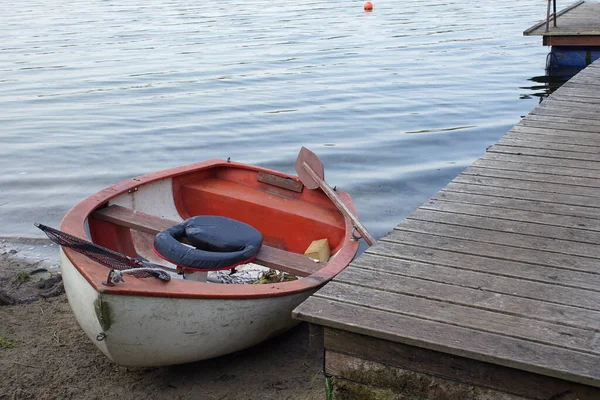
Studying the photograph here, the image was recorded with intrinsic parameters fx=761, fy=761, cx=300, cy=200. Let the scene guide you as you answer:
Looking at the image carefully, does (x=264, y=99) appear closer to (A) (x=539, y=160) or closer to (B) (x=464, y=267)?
(A) (x=539, y=160)

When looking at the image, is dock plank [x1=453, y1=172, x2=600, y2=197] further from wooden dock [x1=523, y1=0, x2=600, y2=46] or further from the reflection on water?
the reflection on water

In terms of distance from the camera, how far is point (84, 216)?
14.1 feet

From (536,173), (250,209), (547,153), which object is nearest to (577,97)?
(547,153)

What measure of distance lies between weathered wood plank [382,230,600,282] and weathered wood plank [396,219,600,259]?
0.04 metres

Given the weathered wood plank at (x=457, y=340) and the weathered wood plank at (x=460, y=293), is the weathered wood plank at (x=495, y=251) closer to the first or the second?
the weathered wood plank at (x=460, y=293)

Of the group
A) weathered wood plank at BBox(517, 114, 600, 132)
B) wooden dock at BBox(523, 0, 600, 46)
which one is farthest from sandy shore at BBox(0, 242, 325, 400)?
wooden dock at BBox(523, 0, 600, 46)

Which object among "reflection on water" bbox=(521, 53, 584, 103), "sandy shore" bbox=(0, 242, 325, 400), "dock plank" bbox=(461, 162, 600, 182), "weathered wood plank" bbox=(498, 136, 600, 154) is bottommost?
"reflection on water" bbox=(521, 53, 584, 103)

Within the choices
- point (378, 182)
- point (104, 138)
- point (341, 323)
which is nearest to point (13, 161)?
point (104, 138)

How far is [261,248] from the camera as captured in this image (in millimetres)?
4219

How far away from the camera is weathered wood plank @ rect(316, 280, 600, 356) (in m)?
2.54

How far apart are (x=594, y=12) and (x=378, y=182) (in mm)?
7597

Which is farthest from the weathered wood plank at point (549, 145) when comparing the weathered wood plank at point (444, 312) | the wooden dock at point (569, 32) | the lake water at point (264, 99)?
the wooden dock at point (569, 32)

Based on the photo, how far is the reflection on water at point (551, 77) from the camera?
1139 cm

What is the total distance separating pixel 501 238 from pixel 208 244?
5.18ft
